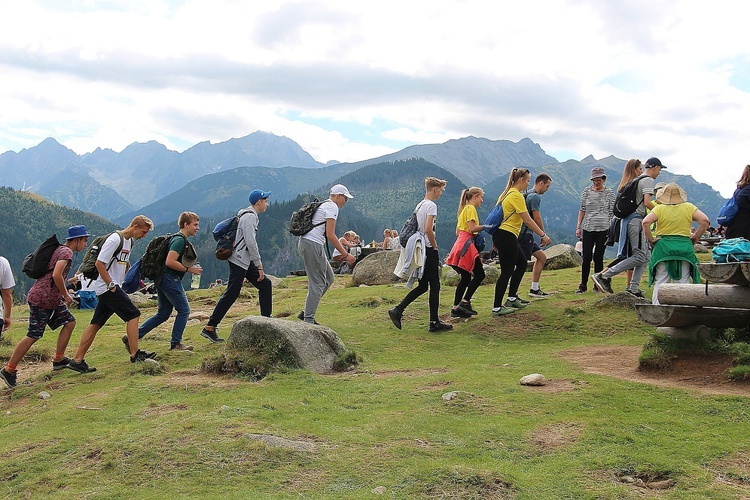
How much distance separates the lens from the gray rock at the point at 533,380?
851 cm

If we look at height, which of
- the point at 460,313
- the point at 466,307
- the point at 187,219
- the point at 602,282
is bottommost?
the point at 460,313

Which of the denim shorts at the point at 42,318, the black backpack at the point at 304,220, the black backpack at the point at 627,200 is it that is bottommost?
the denim shorts at the point at 42,318

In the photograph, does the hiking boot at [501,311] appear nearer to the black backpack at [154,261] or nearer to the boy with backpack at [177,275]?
the boy with backpack at [177,275]

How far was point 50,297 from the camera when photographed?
32.9 ft

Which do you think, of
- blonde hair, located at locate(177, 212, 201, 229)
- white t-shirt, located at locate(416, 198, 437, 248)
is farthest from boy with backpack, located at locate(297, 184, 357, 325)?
blonde hair, located at locate(177, 212, 201, 229)

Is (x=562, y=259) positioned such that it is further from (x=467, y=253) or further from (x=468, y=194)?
(x=467, y=253)

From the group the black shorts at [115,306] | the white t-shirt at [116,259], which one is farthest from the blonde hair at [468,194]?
the black shorts at [115,306]

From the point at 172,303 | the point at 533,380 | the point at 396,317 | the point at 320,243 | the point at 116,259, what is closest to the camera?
the point at 533,380

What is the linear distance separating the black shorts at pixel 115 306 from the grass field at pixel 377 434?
0.86 meters

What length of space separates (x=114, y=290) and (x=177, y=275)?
1.44m

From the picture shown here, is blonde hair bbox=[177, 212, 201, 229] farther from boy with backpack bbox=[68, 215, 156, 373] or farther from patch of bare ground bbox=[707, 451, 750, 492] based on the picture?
patch of bare ground bbox=[707, 451, 750, 492]

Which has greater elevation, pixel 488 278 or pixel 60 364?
pixel 488 278

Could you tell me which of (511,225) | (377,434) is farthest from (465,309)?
(377,434)

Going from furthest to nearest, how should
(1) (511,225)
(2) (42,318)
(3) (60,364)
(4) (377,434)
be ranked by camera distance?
(1) (511,225) → (3) (60,364) → (2) (42,318) → (4) (377,434)
